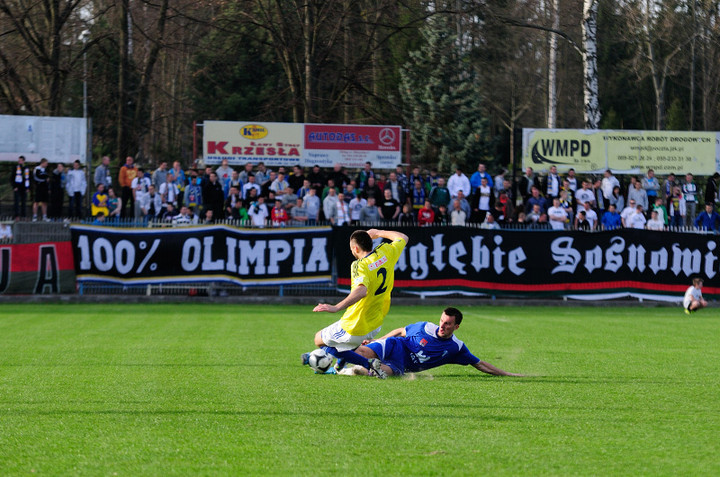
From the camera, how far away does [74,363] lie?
1173cm

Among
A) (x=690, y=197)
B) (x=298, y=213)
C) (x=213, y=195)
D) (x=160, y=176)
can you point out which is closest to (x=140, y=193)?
(x=160, y=176)

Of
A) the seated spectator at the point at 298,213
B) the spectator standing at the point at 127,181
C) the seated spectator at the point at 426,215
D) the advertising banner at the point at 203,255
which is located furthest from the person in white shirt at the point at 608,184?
the spectator standing at the point at 127,181

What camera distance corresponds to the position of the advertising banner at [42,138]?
1075 inches

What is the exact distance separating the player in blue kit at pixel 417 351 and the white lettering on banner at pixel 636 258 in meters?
15.5

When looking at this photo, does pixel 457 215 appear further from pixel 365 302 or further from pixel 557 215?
pixel 365 302

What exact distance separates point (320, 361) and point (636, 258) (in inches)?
684

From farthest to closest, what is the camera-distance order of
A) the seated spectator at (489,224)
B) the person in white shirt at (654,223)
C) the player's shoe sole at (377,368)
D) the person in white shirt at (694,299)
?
the person in white shirt at (654,223) → the seated spectator at (489,224) → the person in white shirt at (694,299) → the player's shoe sole at (377,368)

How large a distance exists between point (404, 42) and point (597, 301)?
24964 millimetres

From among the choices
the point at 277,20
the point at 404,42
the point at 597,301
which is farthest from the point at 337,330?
the point at 404,42

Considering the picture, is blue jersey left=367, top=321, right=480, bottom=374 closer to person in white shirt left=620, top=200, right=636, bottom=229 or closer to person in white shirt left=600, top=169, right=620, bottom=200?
person in white shirt left=620, top=200, right=636, bottom=229

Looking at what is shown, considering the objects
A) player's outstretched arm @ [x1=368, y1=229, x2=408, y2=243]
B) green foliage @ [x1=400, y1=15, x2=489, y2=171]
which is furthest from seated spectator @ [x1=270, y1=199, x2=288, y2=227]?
green foliage @ [x1=400, y1=15, x2=489, y2=171]

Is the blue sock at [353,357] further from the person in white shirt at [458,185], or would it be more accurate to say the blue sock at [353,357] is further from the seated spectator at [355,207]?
the person in white shirt at [458,185]

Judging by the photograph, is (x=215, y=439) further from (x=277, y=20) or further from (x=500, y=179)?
(x=277, y=20)

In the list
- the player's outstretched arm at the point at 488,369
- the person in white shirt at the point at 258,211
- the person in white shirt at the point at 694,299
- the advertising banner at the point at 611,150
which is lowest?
the person in white shirt at the point at 694,299
